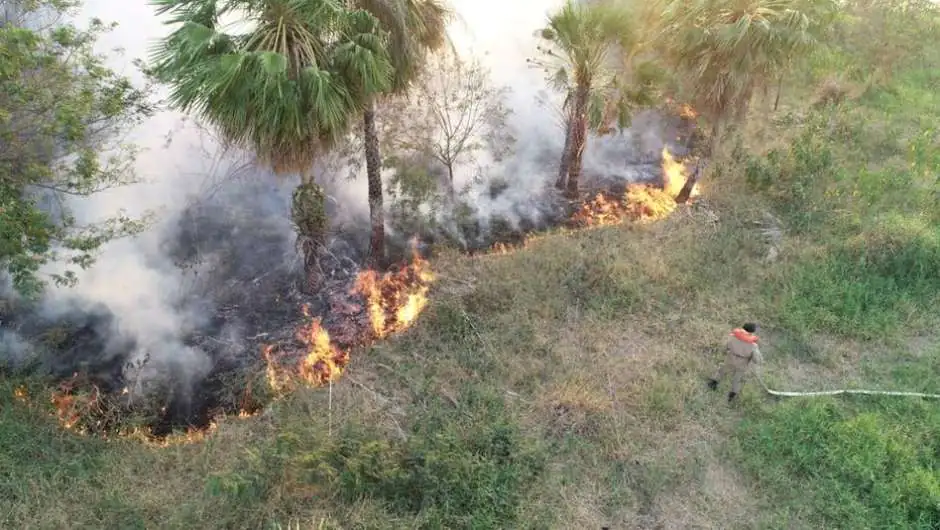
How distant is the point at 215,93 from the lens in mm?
6660

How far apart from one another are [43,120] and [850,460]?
1004 cm

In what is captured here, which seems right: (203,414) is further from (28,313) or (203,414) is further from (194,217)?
(194,217)

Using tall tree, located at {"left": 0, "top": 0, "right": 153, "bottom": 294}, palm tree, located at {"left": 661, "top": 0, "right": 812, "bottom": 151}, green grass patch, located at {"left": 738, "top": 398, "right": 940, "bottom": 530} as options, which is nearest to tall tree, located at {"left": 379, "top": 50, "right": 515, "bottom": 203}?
palm tree, located at {"left": 661, "top": 0, "right": 812, "bottom": 151}

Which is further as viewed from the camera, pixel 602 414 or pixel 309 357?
pixel 309 357

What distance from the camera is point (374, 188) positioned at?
9523 mm

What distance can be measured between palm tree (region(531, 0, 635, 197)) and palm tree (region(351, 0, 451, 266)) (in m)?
2.37

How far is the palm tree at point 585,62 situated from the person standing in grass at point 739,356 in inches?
214

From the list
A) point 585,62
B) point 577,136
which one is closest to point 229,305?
point 577,136

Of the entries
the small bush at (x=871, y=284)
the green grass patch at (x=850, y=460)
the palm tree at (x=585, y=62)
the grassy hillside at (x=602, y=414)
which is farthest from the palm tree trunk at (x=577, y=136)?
the green grass patch at (x=850, y=460)

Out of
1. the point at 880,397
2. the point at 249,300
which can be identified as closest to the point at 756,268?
the point at 880,397

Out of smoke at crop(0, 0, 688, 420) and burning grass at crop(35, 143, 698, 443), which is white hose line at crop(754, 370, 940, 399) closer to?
burning grass at crop(35, 143, 698, 443)

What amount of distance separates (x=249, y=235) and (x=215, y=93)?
4.29 m

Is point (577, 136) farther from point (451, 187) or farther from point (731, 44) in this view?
point (731, 44)

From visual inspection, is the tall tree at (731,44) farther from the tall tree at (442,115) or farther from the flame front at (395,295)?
the flame front at (395,295)
